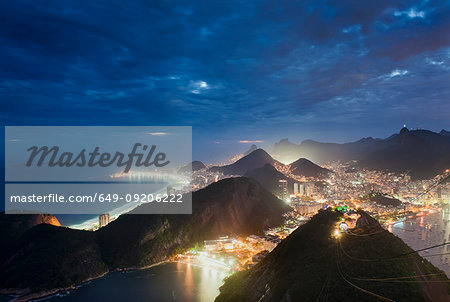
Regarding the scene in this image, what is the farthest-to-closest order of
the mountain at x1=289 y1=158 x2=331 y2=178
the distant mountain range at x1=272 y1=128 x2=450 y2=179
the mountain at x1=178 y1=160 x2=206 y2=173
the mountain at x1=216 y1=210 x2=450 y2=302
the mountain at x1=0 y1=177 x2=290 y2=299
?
the mountain at x1=178 y1=160 x2=206 y2=173, the mountain at x1=289 y1=158 x2=331 y2=178, the distant mountain range at x1=272 y1=128 x2=450 y2=179, the mountain at x1=0 y1=177 x2=290 y2=299, the mountain at x1=216 y1=210 x2=450 y2=302

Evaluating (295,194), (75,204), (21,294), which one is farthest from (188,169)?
(21,294)

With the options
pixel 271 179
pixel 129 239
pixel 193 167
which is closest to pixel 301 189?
pixel 271 179

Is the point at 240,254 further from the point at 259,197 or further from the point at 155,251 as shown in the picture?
the point at 259,197

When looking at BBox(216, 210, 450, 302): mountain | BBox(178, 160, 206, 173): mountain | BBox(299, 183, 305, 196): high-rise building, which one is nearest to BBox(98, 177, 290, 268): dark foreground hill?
BBox(216, 210, 450, 302): mountain

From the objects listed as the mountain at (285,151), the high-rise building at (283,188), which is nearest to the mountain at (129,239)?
the high-rise building at (283,188)

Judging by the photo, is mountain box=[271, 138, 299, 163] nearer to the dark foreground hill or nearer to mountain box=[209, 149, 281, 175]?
mountain box=[209, 149, 281, 175]

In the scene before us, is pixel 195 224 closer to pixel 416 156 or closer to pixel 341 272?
pixel 341 272
